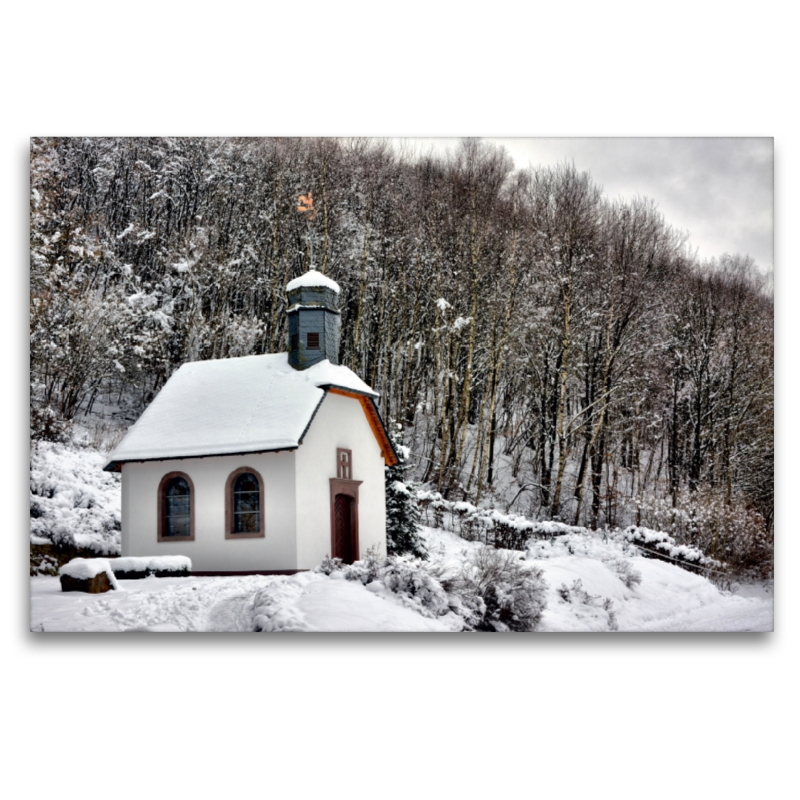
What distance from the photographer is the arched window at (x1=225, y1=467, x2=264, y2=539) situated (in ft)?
26.3

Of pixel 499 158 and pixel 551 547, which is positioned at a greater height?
pixel 499 158

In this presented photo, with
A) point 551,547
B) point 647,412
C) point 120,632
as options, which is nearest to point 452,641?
point 551,547

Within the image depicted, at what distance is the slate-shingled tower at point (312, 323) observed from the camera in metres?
8.55

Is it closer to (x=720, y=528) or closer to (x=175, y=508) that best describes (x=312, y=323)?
(x=175, y=508)

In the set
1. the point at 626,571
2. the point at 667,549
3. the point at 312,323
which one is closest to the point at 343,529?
the point at 312,323

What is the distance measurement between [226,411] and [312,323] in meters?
1.31

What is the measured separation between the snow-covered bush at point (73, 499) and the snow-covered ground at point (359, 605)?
1.78ft

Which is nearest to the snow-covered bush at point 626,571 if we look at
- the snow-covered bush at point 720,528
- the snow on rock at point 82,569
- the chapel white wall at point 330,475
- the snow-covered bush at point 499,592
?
the snow-covered bush at point 720,528

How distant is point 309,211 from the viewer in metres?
8.11
